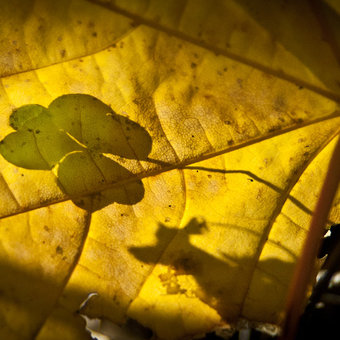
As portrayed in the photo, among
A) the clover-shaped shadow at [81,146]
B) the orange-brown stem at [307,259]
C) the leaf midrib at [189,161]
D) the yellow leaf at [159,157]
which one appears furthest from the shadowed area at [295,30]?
the clover-shaped shadow at [81,146]

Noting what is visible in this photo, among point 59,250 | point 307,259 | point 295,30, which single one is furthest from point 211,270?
point 295,30

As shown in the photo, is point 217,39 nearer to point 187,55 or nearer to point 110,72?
point 187,55

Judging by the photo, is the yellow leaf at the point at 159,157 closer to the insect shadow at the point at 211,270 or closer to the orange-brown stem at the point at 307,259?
the insect shadow at the point at 211,270

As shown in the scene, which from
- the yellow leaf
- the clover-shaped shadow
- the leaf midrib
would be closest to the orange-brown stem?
the yellow leaf

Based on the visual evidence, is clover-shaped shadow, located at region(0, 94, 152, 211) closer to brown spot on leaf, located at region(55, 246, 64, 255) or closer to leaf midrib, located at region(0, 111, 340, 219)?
leaf midrib, located at region(0, 111, 340, 219)

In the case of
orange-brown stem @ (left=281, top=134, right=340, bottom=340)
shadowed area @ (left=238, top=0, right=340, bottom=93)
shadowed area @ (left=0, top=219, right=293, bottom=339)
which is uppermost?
shadowed area @ (left=238, top=0, right=340, bottom=93)

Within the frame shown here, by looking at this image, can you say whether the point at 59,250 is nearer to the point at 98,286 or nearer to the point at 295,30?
the point at 98,286

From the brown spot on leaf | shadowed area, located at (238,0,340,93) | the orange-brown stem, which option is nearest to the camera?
the orange-brown stem

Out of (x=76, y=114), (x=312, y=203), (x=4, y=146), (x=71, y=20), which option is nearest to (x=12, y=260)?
(x=4, y=146)
